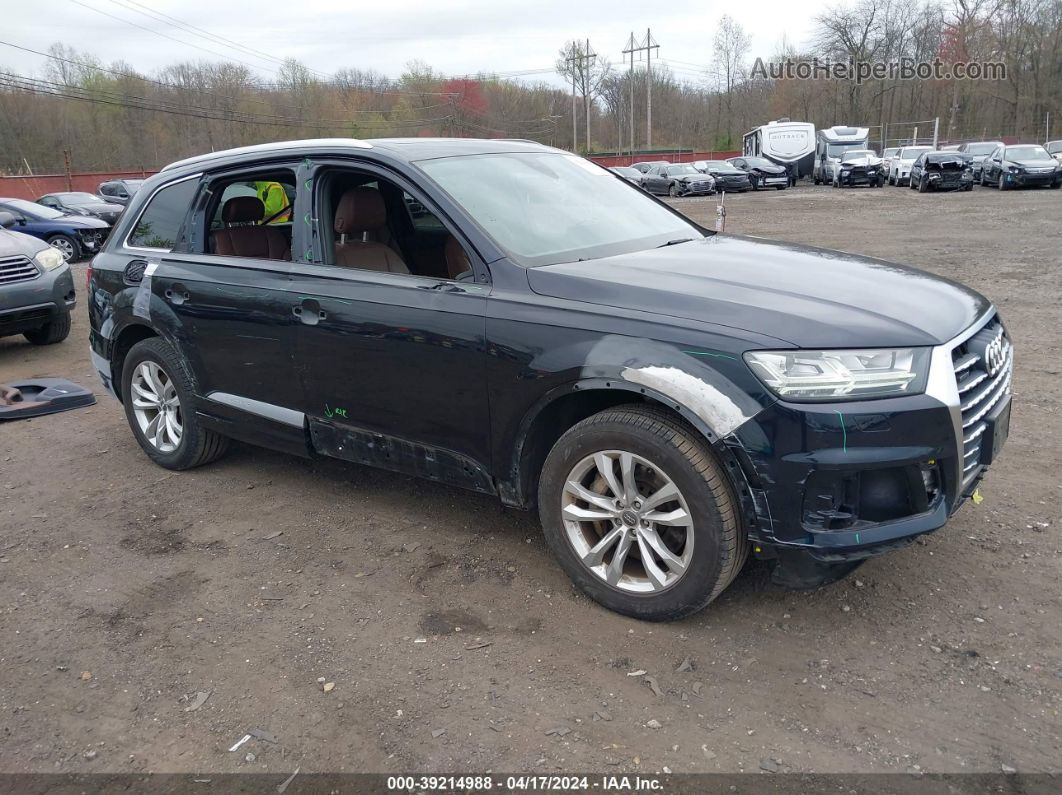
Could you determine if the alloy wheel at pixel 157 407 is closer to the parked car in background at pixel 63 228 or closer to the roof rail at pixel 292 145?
the roof rail at pixel 292 145

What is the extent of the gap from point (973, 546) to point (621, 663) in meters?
1.80

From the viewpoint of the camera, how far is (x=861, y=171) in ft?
116

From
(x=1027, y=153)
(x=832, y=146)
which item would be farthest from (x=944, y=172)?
(x=832, y=146)

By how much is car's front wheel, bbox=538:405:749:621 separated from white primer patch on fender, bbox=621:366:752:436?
14 centimetres

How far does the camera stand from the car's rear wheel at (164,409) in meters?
4.82

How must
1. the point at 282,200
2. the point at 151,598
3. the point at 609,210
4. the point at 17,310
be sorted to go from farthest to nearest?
1. the point at 17,310
2. the point at 282,200
3. the point at 609,210
4. the point at 151,598

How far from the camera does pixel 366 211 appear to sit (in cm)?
428

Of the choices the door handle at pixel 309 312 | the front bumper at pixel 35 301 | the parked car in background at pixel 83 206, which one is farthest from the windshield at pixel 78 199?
the door handle at pixel 309 312

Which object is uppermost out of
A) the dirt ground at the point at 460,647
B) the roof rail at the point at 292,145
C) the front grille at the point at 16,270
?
the roof rail at the point at 292,145

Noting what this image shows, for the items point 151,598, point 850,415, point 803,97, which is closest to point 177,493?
point 151,598

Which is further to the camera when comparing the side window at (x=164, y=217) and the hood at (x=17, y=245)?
the hood at (x=17, y=245)

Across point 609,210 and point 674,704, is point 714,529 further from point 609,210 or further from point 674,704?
point 609,210

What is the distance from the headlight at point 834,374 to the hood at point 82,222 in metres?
18.1

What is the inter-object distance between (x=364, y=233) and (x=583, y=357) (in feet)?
5.49
